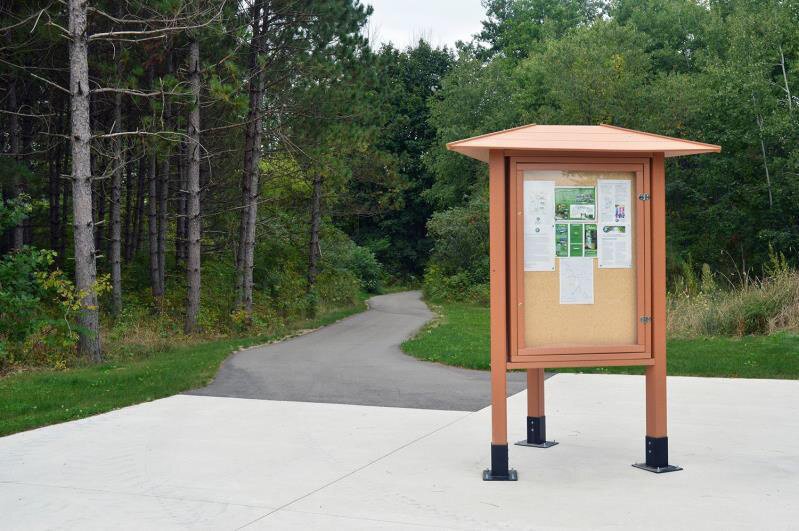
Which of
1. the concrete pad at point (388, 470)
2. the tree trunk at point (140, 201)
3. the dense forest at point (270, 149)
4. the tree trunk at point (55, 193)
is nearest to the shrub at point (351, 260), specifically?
the dense forest at point (270, 149)

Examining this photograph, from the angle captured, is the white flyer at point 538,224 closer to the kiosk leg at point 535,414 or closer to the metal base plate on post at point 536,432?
the kiosk leg at point 535,414

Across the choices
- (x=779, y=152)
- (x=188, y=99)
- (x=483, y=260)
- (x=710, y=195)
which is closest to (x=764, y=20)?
(x=779, y=152)

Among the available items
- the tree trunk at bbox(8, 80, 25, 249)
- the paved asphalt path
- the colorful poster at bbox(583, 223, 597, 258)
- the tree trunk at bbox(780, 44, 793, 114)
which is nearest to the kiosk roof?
the colorful poster at bbox(583, 223, 597, 258)

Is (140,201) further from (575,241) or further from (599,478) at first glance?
(599,478)

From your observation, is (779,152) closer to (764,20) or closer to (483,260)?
(764,20)

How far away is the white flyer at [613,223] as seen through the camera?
6836mm

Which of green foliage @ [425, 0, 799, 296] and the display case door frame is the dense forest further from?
the display case door frame

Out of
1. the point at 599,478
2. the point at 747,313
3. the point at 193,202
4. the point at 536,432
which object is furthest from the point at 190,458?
the point at 193,202

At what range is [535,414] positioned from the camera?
779cm

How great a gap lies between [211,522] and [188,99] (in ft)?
47.2

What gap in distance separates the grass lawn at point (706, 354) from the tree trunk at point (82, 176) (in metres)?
5.86

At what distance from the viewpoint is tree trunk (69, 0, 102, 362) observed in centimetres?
1481

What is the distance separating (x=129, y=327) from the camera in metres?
18.3

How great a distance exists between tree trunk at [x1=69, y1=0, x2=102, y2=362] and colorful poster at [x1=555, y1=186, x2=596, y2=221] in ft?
35.1
